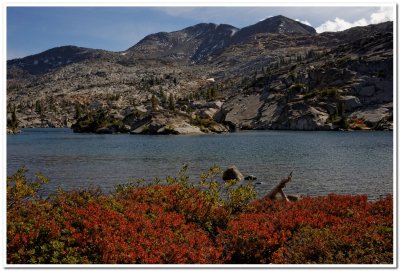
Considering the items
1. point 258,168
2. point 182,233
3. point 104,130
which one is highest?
point 182,233

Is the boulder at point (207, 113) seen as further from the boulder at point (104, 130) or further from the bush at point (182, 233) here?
the bush at point (182, 233)

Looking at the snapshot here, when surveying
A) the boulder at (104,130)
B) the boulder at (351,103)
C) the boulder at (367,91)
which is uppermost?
the boulder at (367,91)

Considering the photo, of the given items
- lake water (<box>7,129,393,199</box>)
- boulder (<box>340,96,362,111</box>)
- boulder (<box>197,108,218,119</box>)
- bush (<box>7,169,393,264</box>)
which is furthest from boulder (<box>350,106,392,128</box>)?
bush (<box>7,169,393,264</box>)

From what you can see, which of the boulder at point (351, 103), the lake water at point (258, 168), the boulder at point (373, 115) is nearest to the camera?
the lake water at point (258, 168)

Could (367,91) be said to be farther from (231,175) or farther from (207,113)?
(231,175)

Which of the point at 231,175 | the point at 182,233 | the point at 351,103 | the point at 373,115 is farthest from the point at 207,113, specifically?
the point at 182,233

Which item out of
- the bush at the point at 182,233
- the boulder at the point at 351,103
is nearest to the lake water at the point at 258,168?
the bush at the point at 182,233

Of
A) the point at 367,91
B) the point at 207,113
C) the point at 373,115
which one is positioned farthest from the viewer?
the point at 207,113

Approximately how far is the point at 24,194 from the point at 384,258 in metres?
12.6

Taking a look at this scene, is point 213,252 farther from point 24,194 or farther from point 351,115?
point 351,115

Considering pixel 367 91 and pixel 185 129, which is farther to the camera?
pixel 367 91

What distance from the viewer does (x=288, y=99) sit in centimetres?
17775

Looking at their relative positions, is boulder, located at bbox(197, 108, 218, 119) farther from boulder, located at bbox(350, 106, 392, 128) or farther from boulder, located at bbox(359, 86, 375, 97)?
boulder, located at bbox(359, 86, 375, 97)
